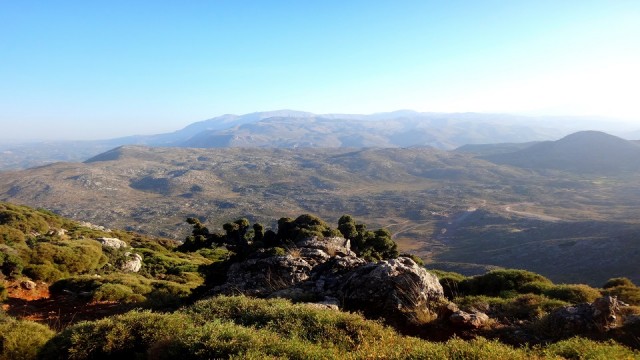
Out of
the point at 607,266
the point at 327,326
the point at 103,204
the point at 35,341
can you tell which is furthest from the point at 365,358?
the point at 103,204

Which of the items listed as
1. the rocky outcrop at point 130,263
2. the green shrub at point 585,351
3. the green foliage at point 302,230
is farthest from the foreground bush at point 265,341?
the rocky outcrop at point 130,263

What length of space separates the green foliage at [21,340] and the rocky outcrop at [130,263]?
2242 cm

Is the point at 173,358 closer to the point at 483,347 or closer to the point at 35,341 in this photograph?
the point at 35,341

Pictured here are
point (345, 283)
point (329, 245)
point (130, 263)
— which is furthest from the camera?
point (130, 263)

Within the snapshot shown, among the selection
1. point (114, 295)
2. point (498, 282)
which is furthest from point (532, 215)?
point (114, 295)

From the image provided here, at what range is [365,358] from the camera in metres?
6.87

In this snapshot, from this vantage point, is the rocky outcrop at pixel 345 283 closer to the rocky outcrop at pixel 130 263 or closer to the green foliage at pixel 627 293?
the green foliage at pixel 627 293

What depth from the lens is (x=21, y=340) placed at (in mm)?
9312

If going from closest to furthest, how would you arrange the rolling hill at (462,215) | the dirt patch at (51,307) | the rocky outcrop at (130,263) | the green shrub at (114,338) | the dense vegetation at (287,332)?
the dense vegetation at (287,332) < the green shrub at (114,338) < the dirt patch at (51,307) < the rocky outcrop at (130,263) < the rolling hill at (462,215)

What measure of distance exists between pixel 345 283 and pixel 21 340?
9743mm

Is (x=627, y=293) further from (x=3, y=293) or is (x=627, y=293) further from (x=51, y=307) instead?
(x=3, y=293)

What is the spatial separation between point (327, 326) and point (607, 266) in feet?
279

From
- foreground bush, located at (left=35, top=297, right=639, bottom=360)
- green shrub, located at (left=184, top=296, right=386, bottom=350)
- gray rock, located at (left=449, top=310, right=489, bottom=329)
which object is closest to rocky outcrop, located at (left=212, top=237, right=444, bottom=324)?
gray rock, located at (left=449, top=310, right=489, bottom=329)

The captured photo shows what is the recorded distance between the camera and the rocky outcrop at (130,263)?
3107 cm
